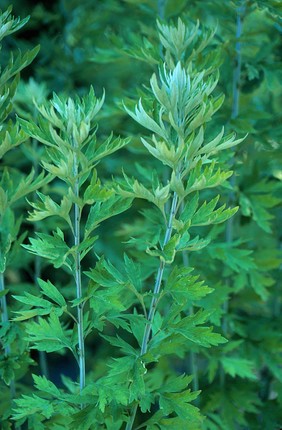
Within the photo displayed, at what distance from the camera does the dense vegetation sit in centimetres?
119

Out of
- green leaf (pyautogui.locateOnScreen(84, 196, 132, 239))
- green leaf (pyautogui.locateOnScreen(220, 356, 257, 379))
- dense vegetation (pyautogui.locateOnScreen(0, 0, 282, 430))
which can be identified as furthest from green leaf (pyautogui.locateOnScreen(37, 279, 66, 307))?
green leaf (pyautogui.locateOnScreen(220, 356, 257, 379))

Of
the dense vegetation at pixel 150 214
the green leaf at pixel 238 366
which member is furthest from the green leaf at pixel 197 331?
the green leaf at pixel 238 366

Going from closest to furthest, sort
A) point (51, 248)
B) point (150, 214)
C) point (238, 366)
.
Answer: point (51, 248), point (150, 214), point (238, 366)

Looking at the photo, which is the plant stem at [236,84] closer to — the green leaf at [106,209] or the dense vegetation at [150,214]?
the dense vegetation at [150,214]

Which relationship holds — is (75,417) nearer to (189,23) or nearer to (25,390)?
(25,390)

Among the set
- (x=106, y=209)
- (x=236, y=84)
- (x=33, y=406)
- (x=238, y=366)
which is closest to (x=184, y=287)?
(x=106, y=209)

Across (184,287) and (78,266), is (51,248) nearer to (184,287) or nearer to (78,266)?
(78,266)

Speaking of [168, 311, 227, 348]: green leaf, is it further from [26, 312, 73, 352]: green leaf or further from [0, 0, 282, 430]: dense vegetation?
[26, 312, 73, 352]: green leaf

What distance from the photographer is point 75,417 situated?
1248mm

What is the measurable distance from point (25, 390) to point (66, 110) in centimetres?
83

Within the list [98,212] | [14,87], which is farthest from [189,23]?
[98,212]

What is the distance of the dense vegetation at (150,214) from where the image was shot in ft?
3.91

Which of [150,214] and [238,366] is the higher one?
[150,214]

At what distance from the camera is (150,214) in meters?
1.57
